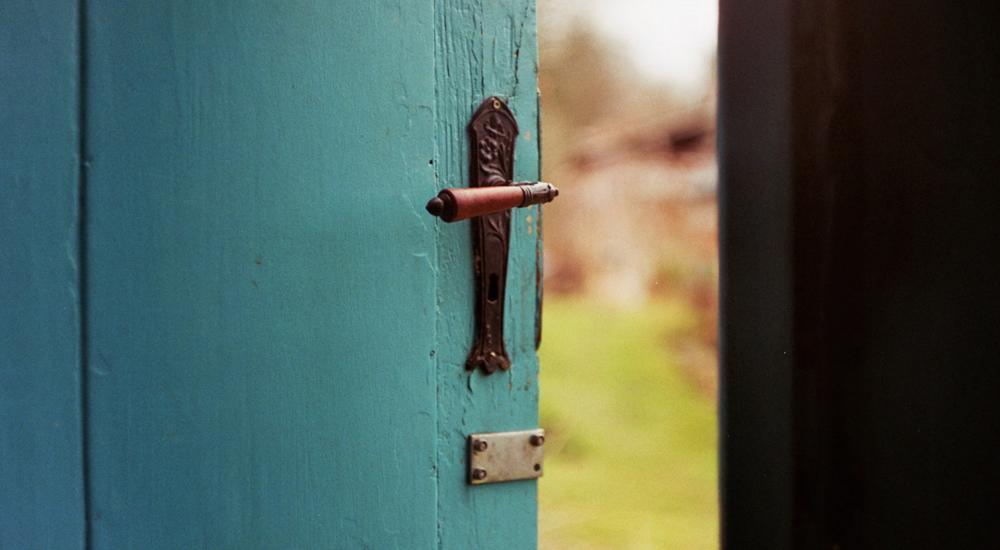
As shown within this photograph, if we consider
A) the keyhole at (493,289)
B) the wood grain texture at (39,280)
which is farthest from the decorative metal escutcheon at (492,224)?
the wood grain texture at (39,280)

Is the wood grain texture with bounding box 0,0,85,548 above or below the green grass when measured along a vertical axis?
above

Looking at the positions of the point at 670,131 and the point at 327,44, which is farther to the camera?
the point at 670,131

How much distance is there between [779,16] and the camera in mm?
631

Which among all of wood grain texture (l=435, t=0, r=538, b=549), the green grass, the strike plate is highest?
wood grain texture (l=435, t=0, r=538, b=549)

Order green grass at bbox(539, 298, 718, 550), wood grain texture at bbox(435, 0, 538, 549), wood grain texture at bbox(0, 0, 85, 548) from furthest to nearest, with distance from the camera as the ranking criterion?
green grass at bbox(539, 298, 718, 550), wood grain texture at bbox(435, 0, 538, 549), wood grain texture at bbox(0, 0, 85, 548)

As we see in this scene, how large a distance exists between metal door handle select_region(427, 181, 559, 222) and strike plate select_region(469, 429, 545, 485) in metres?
0.22

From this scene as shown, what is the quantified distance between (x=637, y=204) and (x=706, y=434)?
97 centimetres

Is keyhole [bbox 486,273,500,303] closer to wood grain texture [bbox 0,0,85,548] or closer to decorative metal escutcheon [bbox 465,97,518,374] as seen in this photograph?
decorative metal escutcheon [bbox 465,97,518,374]

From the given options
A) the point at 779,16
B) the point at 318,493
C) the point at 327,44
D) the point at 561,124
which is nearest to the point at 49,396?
the point at 318,493

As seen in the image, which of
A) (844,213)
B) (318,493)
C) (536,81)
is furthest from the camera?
(536,81)

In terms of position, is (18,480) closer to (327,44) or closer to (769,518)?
(327,44)

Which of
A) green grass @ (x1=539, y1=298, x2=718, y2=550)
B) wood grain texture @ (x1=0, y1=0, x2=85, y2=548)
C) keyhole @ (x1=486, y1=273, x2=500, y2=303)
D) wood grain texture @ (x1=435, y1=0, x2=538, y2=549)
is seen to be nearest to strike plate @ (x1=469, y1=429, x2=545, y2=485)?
wood grain texture @ (x1=435, y1=0, x2=538, y2=549)

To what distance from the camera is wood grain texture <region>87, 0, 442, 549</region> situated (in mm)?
684

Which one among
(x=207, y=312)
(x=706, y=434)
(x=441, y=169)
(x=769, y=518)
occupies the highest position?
(x=441, y=169)
